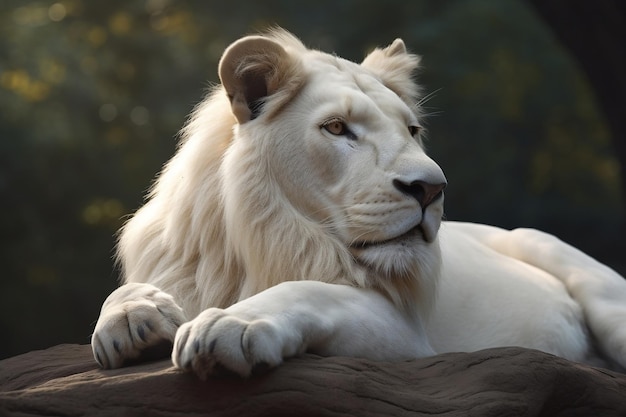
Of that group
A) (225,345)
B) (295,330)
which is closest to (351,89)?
(295,330)

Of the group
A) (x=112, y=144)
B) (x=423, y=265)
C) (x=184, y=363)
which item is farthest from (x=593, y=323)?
(x=112, y=144)

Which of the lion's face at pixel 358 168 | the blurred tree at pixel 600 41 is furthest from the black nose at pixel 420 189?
the blurred tree at pixel 600 41

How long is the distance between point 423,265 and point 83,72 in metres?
10.6

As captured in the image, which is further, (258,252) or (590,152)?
(590,152)

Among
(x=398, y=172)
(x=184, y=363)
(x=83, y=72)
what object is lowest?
(x=184, y=363)

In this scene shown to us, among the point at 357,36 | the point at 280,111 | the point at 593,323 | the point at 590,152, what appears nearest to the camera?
the point at 280,111

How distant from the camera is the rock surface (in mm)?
2537

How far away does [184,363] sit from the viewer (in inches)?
97.3

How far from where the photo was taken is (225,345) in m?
2.40

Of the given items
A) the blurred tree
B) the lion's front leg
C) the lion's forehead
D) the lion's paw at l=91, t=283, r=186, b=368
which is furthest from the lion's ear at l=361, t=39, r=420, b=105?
the blurred tree

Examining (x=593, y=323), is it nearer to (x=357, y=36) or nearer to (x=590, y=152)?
(x=357, y=36)

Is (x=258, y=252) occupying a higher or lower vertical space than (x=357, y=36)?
lower

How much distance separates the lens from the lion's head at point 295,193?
3086 mm

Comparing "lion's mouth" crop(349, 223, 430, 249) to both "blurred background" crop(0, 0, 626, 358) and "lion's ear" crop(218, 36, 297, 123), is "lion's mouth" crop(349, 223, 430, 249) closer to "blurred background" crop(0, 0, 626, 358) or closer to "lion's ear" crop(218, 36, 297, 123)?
"lion's ear" crop(218, 36, 297, 123)
